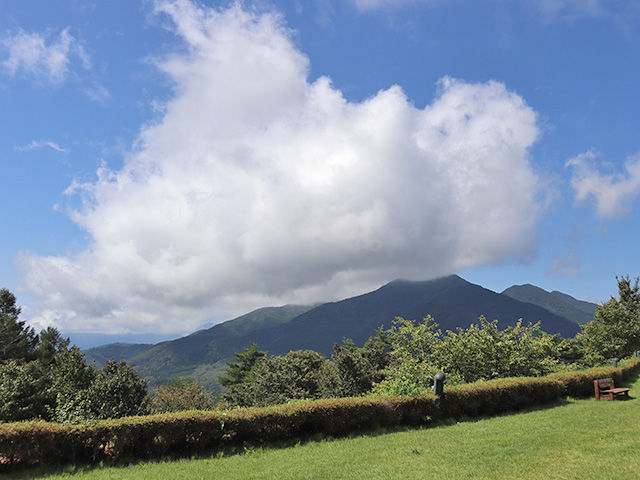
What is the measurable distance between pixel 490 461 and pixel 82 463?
9.16 m

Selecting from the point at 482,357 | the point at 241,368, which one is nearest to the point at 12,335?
the point at 241,368

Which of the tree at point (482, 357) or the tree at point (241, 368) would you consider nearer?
the tree at point (482, 357)

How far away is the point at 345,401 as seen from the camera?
37.3 ft

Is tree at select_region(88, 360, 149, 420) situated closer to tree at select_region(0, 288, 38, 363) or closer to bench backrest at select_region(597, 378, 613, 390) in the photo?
bench backrest at select_region(597, 378, 613, 390)

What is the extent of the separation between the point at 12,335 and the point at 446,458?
5068 centimetres

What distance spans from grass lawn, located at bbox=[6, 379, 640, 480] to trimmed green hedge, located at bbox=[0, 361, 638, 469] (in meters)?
0.50

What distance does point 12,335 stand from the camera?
1667 inches

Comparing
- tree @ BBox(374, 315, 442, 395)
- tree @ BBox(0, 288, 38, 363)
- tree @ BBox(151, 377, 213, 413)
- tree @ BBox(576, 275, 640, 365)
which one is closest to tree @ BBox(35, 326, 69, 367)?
tree @ BBox(0, 288, 38, 363)

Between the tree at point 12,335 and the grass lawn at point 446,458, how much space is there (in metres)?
41.0

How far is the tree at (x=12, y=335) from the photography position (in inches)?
1599

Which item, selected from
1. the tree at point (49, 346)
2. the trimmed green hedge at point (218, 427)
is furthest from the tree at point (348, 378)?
the tree at point (49, 346)

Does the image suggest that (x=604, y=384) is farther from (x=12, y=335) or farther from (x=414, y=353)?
(x=12, y=335)

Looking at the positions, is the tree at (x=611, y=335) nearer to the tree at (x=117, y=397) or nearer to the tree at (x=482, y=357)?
the tree at (x=482, y=357)

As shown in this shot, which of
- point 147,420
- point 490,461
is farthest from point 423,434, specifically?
point 147,420
